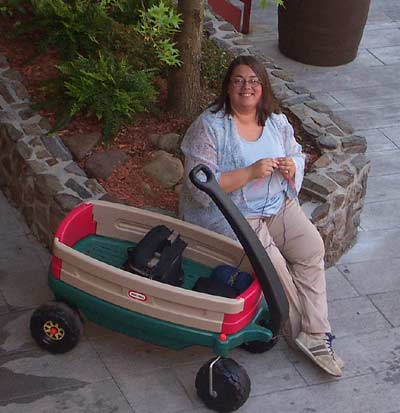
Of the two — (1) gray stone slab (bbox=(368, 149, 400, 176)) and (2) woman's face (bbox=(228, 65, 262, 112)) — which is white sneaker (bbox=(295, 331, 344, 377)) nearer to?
(2) woman's face (bbox=(228, 65, 262, 112))

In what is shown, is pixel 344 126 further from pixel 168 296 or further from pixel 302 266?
pixel 168 296

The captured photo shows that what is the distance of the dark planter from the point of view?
8344 mm

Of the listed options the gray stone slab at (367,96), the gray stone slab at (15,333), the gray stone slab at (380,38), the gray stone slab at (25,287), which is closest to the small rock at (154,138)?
the gray stone slab at (25,287)

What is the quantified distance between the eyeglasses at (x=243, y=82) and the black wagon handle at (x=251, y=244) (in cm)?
56

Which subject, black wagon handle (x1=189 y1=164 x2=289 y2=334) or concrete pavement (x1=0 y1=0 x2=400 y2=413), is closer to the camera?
black wagon handle (x1=189 y1=164 x2=289 y2=334)

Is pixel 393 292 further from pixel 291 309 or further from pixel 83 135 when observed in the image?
pixel 83 135

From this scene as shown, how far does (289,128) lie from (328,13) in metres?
3.44

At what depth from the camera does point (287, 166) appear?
4941mm

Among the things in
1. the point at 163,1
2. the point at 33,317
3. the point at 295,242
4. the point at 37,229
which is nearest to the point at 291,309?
the point at 295,242

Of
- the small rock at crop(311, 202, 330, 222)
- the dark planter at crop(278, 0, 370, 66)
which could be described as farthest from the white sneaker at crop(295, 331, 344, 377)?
the dark planter at crop(278, 0, 370, 66)

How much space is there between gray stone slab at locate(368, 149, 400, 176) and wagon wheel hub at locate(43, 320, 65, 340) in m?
2.95

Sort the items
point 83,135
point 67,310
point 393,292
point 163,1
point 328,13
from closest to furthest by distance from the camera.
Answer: point 67,310, point 393,292, point 83,135, point 163,1, point 328,13

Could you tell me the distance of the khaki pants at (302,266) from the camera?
516 cm

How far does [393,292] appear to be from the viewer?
582cm
